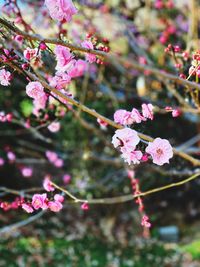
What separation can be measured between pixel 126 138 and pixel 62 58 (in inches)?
19.8

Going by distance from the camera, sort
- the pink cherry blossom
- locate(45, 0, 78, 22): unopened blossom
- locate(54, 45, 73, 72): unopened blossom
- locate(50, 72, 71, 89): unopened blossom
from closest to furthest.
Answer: locate(45, 0, 78, 22): unopened blossom → the pink cherry blossom → locate(54, 45, 73, 72): unopened blossom → locate(50, 72, 71, 89): unopened blossom

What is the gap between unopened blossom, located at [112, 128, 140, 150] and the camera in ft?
5.90

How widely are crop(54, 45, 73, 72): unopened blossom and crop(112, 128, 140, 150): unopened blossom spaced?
16.9 inches

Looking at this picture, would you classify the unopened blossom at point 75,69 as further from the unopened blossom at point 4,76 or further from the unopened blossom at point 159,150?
the unopened blossom at point 159,150

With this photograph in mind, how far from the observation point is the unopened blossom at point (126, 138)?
180 centimetres

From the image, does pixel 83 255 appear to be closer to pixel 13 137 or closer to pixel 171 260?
pixel 171 260

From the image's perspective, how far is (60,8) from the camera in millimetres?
1779

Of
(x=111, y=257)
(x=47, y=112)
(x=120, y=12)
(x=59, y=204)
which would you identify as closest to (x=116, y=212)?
(x=111, y=257)

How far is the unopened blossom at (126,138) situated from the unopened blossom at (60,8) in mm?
556

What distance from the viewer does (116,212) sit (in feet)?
23.7

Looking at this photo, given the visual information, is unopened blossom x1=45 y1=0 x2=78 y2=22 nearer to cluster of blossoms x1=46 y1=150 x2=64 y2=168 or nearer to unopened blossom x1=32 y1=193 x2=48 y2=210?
unopened blossom x1=32 y1=193 x2=48 y2=210

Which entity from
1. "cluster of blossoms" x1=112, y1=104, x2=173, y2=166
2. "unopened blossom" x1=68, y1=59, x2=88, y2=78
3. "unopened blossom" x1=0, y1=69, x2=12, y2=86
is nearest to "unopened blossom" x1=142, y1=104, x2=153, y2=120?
"cluster of blossoms" x1=112, y1=104, x2=173, y2=166

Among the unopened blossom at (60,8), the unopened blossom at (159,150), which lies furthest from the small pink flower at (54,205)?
the unopened blossom at (60,8)

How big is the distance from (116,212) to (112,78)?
2.40m
